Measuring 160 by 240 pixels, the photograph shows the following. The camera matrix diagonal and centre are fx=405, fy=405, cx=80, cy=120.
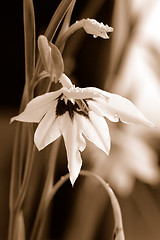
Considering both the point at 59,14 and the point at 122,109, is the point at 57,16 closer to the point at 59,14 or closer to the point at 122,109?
the point at 59,14

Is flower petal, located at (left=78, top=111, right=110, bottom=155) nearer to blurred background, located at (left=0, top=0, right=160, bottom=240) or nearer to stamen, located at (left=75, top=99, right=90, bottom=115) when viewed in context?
stamen, located at (left=75, top=99, right=90, bottom=115)

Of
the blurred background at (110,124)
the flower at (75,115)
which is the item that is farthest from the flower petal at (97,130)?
the blurred background at (110,124)

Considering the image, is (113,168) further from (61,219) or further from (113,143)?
(61,219)

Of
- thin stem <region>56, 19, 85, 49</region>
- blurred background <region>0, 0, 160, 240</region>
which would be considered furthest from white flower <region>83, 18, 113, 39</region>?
blurred background <region>0, 0, 160, 240</region>

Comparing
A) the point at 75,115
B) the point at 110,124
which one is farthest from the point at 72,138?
the point at 110,124

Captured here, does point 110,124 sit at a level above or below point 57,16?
below

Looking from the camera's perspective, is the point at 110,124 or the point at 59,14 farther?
the point at 110,124

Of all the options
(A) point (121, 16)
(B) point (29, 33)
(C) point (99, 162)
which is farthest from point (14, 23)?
(B) point (29, 33)

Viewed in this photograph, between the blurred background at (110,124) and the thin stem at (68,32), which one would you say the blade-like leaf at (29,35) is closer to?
the thin stem at (68,32)
